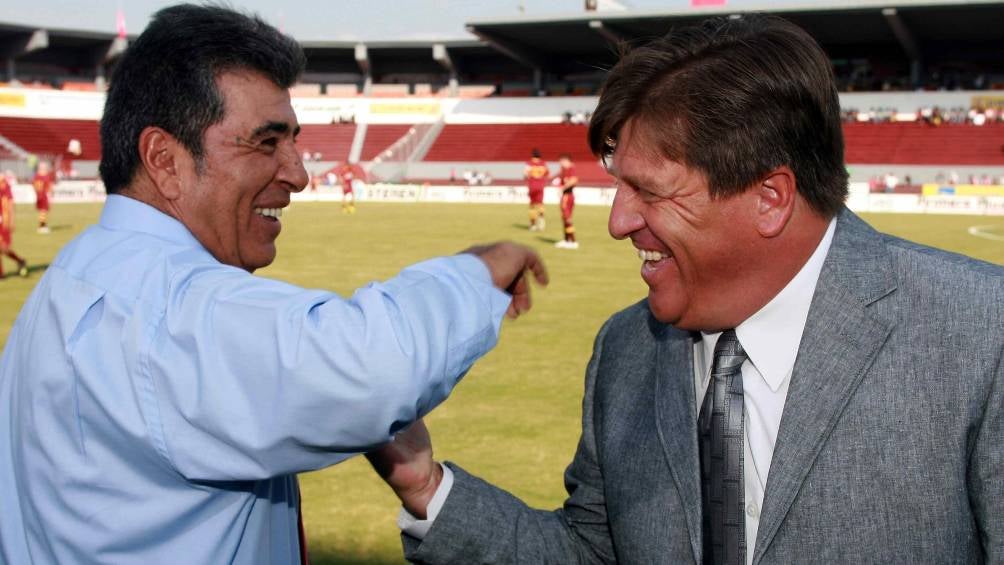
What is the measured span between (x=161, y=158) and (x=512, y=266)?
849 millimetres

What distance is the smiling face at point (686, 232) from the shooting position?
222cm

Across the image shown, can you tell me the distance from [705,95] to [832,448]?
0.78m

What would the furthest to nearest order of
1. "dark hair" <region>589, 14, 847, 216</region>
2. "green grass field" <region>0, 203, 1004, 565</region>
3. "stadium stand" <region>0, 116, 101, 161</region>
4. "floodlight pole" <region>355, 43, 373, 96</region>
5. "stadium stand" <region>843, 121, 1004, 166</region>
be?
"floodlight pole" <region>355, 43, 373, 96</region>
"stadium stand" <region>0, 116, 101, 161</region>
"stadium stand" <region>843, 121, 1004, 166</region>
"green grass field" <region>0, 203, 1004, 565</region>
"dark hair" <region>589, 14, 847, 216</region>

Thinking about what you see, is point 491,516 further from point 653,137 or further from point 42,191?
point 42,191

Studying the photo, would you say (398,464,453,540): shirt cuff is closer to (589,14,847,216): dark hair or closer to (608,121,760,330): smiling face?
(608,121,760,330): smiling face

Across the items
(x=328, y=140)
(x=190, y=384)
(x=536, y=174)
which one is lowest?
(x=328, y=140)

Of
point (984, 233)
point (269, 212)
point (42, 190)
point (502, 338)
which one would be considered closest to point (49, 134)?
point (42, 190)

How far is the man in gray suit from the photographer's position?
196 centimetres

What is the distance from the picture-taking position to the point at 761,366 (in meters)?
2.20

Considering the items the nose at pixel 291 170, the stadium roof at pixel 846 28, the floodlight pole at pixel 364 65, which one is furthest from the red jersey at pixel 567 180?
the floodlight pole at pixel 364 65

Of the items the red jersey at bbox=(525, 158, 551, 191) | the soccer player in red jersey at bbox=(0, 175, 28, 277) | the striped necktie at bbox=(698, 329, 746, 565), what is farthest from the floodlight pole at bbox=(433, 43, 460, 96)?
the striped necktie at bbox=(698, 329, 746, 565)

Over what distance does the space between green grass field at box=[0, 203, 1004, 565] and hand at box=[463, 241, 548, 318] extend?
3374 millimetres

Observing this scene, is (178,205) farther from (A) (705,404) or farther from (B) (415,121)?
(B) (415,121)

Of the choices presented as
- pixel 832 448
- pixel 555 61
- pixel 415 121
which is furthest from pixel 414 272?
pixel 555 61
